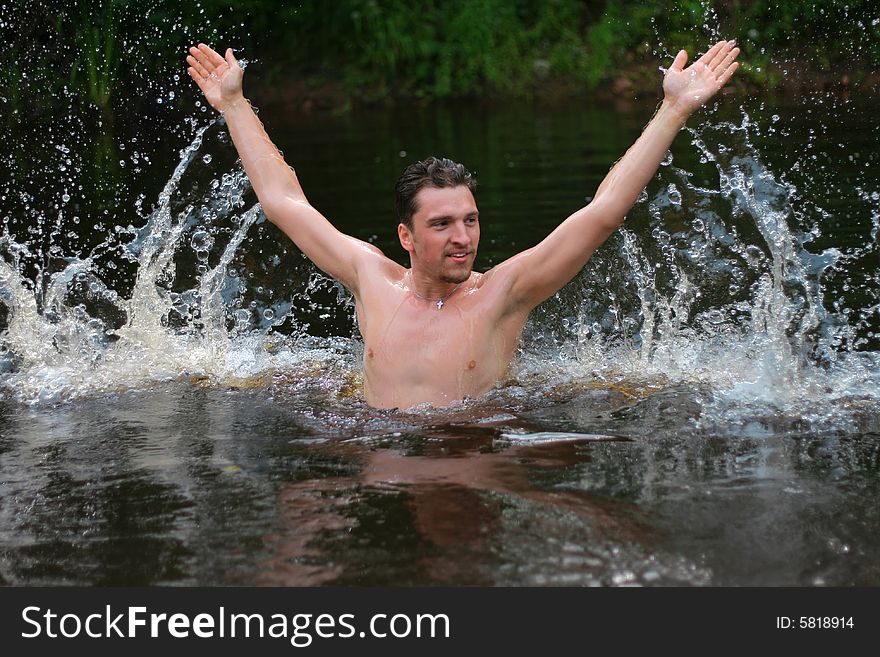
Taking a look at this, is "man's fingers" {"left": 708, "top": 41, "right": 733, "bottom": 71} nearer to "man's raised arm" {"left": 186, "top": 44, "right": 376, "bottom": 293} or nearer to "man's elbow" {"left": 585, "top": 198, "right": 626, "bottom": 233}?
"man's elbow" {"left": 585, "top": 198, "right": 626, "bottom": 233}

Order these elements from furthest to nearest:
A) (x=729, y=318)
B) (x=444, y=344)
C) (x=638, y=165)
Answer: (x=729, y=318) → (x=444, y=344) → (x=638, y=165)

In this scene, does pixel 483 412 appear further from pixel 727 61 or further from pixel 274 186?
pixel 727 61

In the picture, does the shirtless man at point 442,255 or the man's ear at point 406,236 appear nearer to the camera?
the shirtless man at point 442,255

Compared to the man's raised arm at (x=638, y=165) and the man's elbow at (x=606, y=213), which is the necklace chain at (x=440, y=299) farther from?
the man's elbow at (x=606, y=213)

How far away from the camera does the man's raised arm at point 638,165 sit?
4.56m

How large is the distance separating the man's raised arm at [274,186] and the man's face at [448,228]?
54cm

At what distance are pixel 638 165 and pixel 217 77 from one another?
6.43 feet

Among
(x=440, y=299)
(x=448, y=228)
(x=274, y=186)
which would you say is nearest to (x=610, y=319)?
(x=440, y=299)

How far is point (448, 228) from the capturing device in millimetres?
4883

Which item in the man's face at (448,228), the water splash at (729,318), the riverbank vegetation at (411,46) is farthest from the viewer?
the riverbank vegetation at (411,46)


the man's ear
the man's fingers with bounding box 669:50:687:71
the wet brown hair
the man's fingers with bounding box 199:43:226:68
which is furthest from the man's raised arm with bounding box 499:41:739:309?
the man's fingers with bounding box 199:43:226:68

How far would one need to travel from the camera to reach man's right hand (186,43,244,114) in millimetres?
5406

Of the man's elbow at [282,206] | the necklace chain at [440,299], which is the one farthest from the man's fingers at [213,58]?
the necklace chain at [440,299]

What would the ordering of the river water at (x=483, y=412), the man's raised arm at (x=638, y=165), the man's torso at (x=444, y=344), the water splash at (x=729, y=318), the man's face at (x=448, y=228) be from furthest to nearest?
the water splash at (x=729, y=318), the man's torso at (x=444, y=344), the man's face at (x=448, y=228), the man's raised arm at (x=638, y=165), the river water at (x=483, y=412)
